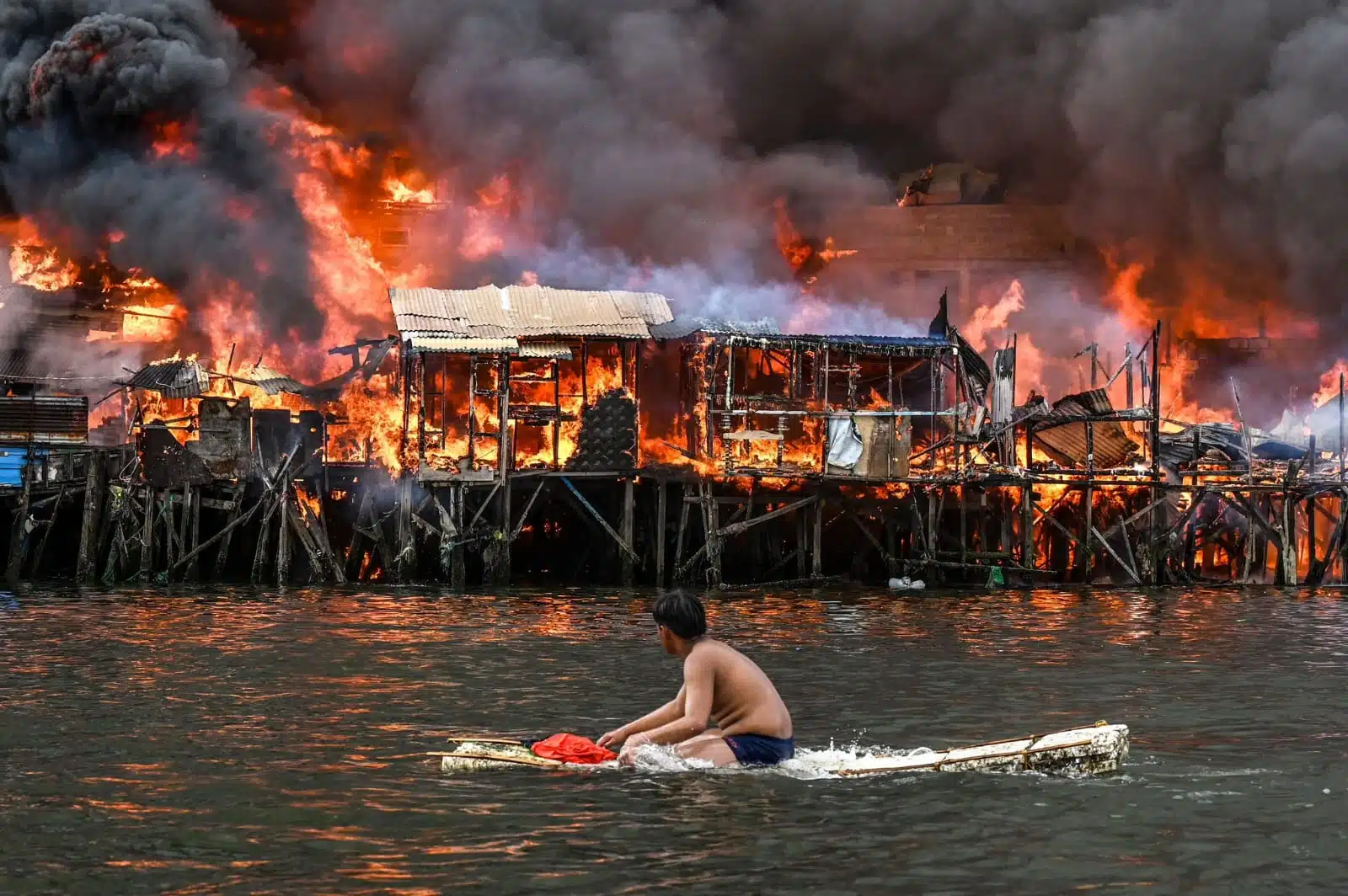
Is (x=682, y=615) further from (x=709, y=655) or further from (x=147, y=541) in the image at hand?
(x=147, y=541)

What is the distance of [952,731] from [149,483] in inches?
1070

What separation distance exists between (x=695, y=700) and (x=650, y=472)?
2687cm

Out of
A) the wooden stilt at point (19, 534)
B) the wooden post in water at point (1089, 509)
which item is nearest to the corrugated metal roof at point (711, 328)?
the wooden post in water at point (1089, 509)

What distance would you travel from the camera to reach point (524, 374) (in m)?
43.9

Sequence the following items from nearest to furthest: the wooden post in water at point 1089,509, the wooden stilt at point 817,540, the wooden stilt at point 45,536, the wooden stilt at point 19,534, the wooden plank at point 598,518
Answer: the wooden stilt at point 19,534 → the wooden plank at point 598,518 → the wooden stilt at point 817,540 → the wooden stilt at point 45,536 → the wooden post in water at point 1089,509

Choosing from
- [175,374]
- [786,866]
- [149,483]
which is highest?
[175,374]

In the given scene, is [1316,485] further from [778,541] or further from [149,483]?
[149,483]

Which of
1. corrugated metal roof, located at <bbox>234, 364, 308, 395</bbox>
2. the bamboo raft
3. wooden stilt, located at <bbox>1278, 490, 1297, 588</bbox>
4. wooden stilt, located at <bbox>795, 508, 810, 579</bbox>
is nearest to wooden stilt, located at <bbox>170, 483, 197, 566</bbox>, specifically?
corrugated metal roof, located at <bbox>234, 364, 308, 395</bbox>

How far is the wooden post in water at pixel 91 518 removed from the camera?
40.1 metres

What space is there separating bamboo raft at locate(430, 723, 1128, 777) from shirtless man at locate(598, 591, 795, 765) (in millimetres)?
587

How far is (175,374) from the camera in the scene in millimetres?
46219

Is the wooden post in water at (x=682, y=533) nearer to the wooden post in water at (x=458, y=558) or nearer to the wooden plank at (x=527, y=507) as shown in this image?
the wooden plank at (x=527, y=507)

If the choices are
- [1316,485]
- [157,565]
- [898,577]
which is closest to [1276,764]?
[898,577]

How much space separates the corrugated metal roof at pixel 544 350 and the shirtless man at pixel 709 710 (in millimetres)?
28424
